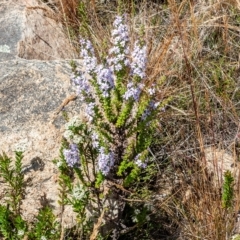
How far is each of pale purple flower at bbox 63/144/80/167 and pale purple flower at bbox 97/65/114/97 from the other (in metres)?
0.35

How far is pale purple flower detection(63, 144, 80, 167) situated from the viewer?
261 centimetres

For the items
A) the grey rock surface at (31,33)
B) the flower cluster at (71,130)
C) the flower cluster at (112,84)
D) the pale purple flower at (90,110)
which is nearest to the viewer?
the flower cluster at (71,130)

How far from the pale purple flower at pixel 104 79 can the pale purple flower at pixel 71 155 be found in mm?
347

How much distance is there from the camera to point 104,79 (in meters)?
2.65

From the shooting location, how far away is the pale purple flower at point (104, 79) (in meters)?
2.62

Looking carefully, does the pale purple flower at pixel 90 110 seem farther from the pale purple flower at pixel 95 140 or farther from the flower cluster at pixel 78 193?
the flower cluster at pixel 78 193

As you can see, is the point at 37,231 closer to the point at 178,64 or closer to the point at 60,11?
the point at 178,64

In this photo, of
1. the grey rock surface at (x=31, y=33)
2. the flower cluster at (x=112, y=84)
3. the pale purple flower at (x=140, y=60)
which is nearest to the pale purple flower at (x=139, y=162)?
the flower cluster at (x=112, y=84)

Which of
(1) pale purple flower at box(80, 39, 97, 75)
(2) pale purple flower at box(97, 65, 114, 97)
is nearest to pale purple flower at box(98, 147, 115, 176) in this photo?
(2) pale purple flower at box(97, 65, 114, 97)

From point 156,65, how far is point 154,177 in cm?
94

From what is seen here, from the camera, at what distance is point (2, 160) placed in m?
2.61

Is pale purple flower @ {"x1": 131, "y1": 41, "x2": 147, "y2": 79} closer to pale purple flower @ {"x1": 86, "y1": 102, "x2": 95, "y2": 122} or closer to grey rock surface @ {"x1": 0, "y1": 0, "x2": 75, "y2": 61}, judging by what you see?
pale purple flower @ {"x1": 86, "y1": 102, "x2": 95, "y2": 122}

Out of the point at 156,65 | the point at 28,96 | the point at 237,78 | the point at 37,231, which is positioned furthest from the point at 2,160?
the point at 237,78

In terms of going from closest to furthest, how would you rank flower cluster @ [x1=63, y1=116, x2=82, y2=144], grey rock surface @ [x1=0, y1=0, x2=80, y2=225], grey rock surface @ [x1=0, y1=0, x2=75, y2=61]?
1. flower cluster @ [x1=63, y1=116, x2=82, y2=144]
2. grey rock surface @ [x1=0, y1=0, x2=80, y2=225]
3. grey rock surface @ [x1=0, y1=0, x2=75, y2=61]
